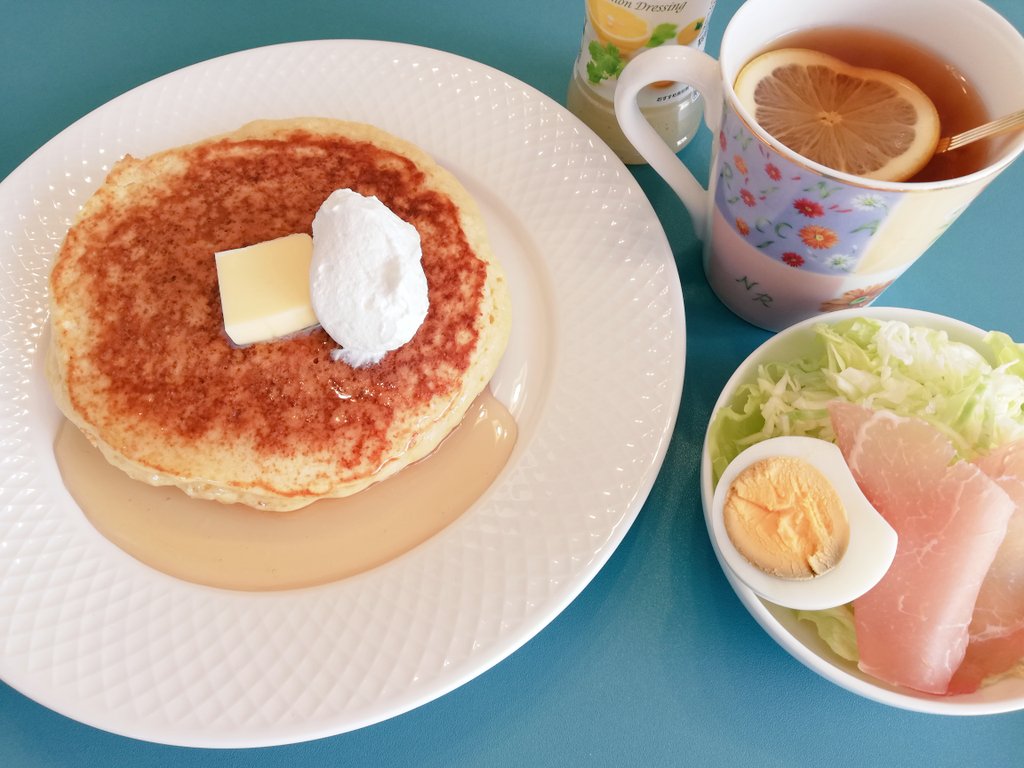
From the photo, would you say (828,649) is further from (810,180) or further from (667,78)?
(667,78)

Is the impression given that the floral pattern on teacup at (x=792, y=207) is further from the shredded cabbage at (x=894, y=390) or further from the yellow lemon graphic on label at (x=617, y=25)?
the yellow lemon graphic on label at (x=617, y=25)

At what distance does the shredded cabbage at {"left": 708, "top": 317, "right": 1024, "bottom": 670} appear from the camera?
1.27m

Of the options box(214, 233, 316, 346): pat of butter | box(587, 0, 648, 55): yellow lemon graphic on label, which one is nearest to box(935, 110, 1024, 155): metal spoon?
box(587, 0, 648, 55): yellow lemon graphic on label

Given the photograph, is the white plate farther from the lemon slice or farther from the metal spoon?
the metal spoon

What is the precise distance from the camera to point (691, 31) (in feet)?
5.00

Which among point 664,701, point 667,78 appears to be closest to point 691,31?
point 667,78

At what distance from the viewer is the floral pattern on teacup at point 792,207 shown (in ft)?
3.84

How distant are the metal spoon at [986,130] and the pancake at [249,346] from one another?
0.83 metres

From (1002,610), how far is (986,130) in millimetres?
769

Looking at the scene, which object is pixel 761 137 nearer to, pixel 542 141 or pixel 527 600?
pixel 542 141

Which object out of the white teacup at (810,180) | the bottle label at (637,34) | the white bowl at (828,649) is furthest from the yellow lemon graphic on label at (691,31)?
the white bowl at (828,649)

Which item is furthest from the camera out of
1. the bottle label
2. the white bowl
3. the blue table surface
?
the bottle label

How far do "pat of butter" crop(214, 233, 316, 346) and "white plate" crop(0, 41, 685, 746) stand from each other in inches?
16.1

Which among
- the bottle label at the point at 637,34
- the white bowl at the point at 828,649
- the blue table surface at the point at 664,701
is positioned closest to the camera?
the white bowl at the point at 828,649
